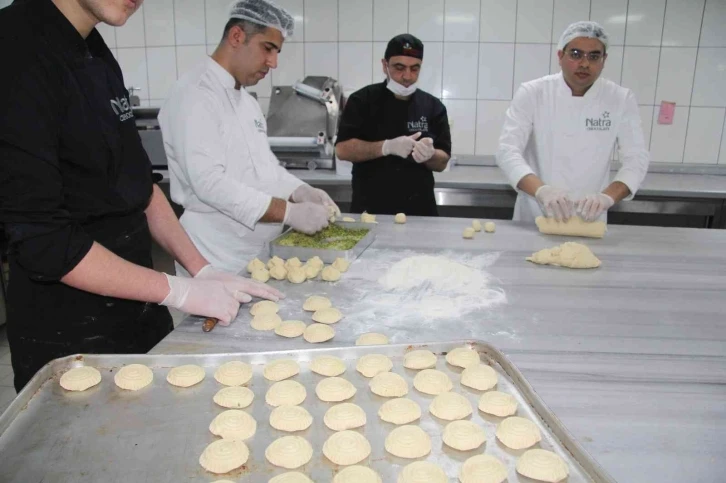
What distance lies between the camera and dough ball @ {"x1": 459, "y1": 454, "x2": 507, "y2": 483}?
843mm

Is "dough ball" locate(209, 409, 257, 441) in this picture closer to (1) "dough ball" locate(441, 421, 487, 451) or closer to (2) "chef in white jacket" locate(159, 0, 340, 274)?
(1) "dough ball" locate(441, 421, 487, 451)

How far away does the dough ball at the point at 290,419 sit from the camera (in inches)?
38.5

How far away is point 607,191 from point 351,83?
2.25 meters

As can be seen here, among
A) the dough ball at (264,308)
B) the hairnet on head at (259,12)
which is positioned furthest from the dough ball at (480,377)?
the hairnet on head at (259,12)

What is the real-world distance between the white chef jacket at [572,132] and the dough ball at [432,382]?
1835 millimetres

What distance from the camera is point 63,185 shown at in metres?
1.30

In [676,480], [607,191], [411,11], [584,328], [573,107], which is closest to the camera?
[676,480]

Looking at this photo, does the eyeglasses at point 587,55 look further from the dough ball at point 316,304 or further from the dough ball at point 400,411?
the dough ball at point 400,411

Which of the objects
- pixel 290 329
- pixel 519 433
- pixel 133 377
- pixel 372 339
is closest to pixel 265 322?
pixel 290 329

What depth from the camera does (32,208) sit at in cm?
116

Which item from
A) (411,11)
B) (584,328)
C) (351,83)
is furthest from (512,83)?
(584,328)

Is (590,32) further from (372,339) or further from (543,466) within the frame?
(543,466)

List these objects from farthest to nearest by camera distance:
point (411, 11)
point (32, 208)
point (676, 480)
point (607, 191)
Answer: point (411, 11), point (607, 191), point (32, 208), point (676, 480)

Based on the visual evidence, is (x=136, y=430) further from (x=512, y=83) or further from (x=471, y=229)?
(x=512, y=83)
